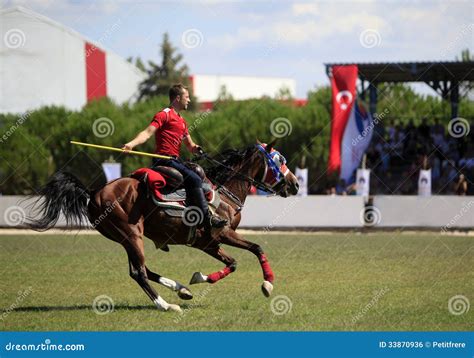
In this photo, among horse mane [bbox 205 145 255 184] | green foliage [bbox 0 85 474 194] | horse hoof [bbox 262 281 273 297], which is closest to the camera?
horse hoof [bbox 262 281 273 297]

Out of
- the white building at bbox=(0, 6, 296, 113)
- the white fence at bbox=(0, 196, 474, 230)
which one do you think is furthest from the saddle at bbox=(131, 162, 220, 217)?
the white building at bbox=(0, 6, 296, 113)

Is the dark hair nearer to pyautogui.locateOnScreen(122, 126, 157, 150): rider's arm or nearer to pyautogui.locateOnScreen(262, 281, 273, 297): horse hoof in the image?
pyautogui.locateOnScreen(122, 126, 157, 150): rider's arm

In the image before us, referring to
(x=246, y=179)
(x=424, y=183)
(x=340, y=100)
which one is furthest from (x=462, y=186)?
(x=246, y=179)

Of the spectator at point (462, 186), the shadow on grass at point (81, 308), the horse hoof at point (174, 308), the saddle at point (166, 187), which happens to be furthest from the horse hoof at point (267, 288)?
the spectator at point (462, 186)

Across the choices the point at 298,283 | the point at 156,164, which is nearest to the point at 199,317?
the point at 156,164

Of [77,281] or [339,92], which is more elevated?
[339,92]

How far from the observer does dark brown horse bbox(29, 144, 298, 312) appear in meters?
11.7

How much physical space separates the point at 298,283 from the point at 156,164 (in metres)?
3.69

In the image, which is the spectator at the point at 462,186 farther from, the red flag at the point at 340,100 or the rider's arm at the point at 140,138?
the rider's arm at the point at 140,138

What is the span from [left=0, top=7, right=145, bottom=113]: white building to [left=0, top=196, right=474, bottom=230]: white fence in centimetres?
1738

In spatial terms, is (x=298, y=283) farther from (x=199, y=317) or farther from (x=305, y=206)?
(x=305, y=206)

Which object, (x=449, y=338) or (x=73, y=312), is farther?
(x=73, y=312)

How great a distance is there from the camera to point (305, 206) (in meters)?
28.2

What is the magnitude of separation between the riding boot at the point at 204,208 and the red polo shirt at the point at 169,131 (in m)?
0.67
